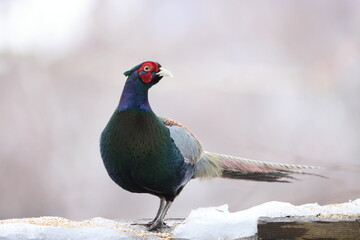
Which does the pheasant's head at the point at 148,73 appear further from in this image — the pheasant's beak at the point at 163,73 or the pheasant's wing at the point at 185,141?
the pheasant's wing at the point at 185,141

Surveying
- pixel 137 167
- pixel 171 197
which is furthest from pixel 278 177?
pixel 137 167

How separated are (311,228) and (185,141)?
961 millimetres

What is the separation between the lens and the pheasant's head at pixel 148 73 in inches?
86.9

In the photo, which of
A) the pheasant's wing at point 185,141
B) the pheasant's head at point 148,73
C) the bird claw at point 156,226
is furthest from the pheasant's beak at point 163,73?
the bird claw at point 156,226

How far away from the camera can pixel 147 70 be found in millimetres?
2211

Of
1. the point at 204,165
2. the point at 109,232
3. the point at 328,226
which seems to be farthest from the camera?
the point at 204,165

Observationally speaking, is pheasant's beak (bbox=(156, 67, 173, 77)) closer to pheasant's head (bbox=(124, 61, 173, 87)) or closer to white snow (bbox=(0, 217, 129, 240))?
pheasant's head (bbox=(124, 61, 173, 87))

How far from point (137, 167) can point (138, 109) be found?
236mm

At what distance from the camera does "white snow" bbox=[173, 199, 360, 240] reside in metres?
1.68

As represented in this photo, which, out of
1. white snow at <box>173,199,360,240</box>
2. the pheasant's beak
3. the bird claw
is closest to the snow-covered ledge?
white snow at <box>173,199,360,240</box>

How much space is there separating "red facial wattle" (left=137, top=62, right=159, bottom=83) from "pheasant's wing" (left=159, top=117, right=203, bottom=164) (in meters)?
0.22

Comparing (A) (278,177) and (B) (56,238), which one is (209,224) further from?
(A) (278,177)

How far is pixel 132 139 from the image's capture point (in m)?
2.14

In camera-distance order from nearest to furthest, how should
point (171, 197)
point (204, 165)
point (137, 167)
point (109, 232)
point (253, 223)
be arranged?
1. point (253, 223)
2. point (109, 232)
3. point (137, 167)
4. point (171, 197)
5. point (204, 165)
